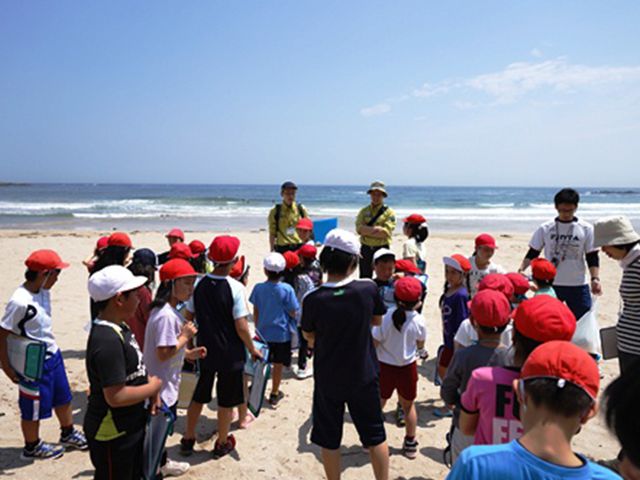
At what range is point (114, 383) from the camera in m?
2.26

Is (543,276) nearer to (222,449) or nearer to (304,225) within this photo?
(304,225)

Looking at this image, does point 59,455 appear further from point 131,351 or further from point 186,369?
point 131,351

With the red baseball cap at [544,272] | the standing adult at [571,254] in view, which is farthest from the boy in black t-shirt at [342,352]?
the standing adult at [571,254]

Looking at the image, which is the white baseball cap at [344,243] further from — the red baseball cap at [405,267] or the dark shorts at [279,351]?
the dark shorts at [279,351]

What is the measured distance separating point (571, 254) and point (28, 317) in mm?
5409

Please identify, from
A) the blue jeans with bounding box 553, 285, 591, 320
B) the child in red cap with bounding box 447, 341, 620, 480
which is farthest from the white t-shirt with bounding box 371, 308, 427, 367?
the blue jeans with bounding box 553, 285, 591, 320

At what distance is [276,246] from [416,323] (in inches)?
134

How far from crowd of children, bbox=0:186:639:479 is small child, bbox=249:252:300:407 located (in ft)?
0.05

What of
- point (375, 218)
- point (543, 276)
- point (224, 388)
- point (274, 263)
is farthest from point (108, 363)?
point (375, 218)

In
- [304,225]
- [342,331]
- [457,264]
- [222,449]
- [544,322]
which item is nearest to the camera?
[544,322]

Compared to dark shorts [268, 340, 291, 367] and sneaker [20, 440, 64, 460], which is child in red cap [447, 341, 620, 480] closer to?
dark shorts [268, 340, 291, 367]

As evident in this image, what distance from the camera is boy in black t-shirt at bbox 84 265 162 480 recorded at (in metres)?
2.27

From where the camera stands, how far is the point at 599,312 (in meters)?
7.57

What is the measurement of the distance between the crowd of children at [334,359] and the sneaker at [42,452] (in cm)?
1
